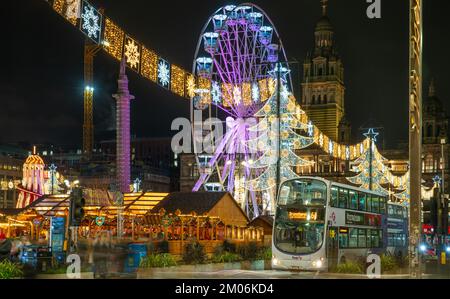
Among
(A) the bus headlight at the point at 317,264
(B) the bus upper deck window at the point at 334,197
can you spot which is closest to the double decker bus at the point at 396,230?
(B) the bus upper deck window at the point at 334,197

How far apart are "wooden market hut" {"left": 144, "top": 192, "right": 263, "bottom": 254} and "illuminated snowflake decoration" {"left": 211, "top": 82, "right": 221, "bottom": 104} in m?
8.83

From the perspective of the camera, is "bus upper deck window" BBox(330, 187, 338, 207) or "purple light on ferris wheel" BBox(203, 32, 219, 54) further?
"purple light on ferris wheel" BBox(203, 32, 219, 54)

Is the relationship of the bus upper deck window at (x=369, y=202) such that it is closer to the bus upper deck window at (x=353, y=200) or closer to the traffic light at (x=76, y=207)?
the bus upper deck window at (x=353, y=200)

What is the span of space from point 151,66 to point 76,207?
16818mm

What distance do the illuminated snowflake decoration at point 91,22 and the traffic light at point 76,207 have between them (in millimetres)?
10232

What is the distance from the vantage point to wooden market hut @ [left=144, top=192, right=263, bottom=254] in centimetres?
4603

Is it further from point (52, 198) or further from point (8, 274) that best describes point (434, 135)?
point (8, 274)

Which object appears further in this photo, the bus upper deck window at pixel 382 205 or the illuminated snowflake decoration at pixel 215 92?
the illuminated snowflake decoration at pixel 215 92

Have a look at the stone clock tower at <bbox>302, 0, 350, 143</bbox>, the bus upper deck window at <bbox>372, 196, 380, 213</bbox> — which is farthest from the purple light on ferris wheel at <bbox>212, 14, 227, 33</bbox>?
the stone clock tower at <bbox>302, 0, 350, 143</bbox>

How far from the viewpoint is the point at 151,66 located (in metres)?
40.5

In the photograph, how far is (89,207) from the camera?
4866 cm

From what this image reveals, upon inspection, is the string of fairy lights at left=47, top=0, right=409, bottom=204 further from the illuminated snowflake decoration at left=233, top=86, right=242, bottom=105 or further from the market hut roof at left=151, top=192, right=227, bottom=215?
the market hut roof at left=151, top=192, right=227, bottom=215

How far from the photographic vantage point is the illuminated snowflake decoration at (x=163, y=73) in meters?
41.5
